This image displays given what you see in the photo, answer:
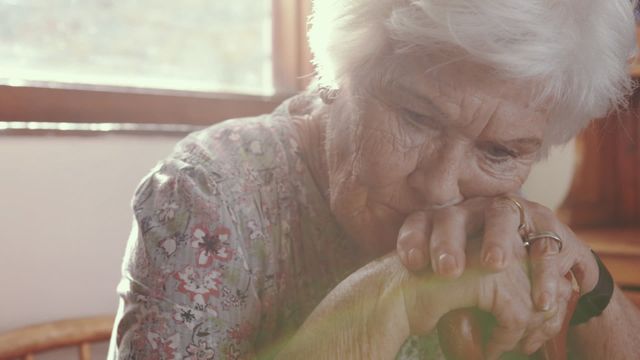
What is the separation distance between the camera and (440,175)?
978 millimetres

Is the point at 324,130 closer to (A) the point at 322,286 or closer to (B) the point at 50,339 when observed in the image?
(A) the point at 322,286

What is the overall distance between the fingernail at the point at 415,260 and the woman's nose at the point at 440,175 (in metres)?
0.10

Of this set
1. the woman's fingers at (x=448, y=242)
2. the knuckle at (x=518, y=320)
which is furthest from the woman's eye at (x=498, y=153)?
the knuckle at (x=518, y=320)

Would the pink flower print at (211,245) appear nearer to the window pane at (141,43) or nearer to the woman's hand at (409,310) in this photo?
the woman's hand at (409,310)

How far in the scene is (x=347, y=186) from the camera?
1.06 metres

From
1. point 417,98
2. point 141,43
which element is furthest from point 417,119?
point 141,43

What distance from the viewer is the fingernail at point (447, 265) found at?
2.83ft

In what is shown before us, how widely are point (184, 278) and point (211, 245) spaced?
2.3 inches

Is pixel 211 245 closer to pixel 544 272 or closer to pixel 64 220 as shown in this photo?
pixel 544 272

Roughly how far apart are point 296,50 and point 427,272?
4.25 feet

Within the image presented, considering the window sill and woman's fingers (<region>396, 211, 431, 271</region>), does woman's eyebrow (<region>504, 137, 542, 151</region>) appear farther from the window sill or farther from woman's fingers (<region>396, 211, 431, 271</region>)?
the window sill

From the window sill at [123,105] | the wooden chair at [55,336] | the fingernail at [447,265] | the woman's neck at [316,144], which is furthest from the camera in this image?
the window sill at [123,105]

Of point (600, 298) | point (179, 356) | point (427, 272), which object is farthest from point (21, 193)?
point (600, 298)

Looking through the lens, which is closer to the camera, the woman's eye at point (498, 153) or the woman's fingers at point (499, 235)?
the woman's fingers at point (499, 235)
